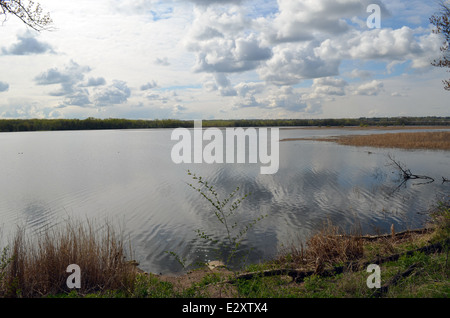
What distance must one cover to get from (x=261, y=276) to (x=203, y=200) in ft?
33.2

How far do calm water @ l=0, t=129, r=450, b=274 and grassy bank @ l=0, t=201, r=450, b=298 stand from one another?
88.4 inches

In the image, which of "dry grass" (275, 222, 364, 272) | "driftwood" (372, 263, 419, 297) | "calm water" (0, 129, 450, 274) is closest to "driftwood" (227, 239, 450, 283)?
"dry grass" (275, 222, 364, 272)

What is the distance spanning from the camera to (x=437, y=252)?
7.86 meters

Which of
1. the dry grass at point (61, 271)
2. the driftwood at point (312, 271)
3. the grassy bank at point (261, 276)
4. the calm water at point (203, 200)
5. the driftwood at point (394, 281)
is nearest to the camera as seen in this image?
the driftwood at point (394, 281)

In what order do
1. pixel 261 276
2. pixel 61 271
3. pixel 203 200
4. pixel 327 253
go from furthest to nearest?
pixel 203 200, pixel 327 253, pixel 261 276, pixel 61 271

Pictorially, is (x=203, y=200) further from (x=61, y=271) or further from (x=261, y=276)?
(x=61, y=271)

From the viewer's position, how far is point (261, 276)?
24.4 ft

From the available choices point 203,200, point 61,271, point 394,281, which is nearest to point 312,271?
point 394,281

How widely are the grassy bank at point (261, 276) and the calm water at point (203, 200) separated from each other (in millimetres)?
2245

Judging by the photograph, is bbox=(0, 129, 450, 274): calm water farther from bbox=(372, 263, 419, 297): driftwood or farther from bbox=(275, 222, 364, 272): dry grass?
bbox=(372, 263, 419, 297): driftwood

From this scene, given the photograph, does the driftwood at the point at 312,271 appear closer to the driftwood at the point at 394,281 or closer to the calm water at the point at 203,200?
the driftwood at the point at 394,281

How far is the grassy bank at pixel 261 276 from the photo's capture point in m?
6.28

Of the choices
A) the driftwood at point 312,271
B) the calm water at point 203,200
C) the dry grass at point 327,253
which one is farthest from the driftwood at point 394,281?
the calm water at point 203,200
